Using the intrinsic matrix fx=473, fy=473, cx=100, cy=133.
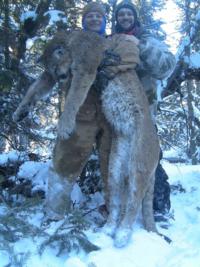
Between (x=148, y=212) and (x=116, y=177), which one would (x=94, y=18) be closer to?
(x=116, y=177)

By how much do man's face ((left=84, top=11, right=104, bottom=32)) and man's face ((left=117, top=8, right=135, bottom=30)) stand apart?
1.20 ft

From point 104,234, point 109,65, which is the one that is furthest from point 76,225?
point 109,65

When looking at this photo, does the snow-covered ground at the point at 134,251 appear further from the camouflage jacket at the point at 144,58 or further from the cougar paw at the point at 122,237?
the camouflage jacket at the point at 144,58

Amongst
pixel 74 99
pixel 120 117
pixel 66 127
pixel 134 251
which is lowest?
pixel 134 251

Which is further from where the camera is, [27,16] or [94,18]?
[27,16]

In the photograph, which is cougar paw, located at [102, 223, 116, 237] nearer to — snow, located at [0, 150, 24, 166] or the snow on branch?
snow, located at [0, 150, 24, 166]

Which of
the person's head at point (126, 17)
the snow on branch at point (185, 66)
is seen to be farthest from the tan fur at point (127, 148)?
the snow on branch at point (185, 66)

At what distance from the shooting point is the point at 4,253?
4.13 m

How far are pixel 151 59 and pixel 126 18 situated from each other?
2.46ft

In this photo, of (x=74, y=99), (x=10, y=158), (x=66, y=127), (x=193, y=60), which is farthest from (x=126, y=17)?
(x=10, y=158)

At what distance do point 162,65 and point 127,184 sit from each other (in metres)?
1.38

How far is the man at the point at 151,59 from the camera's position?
17.3 feet

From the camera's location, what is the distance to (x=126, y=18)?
18.6 ft

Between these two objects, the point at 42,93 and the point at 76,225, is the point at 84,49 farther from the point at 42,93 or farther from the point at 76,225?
the point at 76,225
